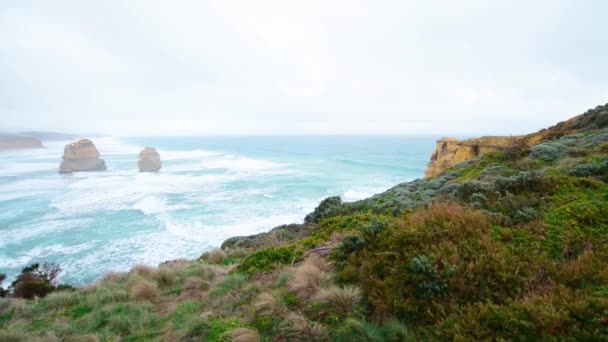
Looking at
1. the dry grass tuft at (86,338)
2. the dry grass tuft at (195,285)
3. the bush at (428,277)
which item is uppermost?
the bush at (428,277)

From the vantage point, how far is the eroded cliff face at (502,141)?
1336cm

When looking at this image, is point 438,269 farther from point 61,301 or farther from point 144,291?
point 61,301

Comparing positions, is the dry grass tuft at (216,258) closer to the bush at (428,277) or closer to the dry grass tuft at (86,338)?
the dry grass tuft at (86,338)

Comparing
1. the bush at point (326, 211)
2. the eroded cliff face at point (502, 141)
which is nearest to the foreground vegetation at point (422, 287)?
the bush at point (326, 211)

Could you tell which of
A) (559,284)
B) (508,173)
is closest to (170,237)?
(508,173)

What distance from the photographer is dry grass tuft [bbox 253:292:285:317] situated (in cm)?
371

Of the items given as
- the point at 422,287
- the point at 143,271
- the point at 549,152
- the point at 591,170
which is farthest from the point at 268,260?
the point at 549,152

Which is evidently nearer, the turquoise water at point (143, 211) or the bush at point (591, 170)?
the bush at point (591, 170)

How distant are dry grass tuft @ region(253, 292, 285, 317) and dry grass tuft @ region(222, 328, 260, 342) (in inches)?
15.5

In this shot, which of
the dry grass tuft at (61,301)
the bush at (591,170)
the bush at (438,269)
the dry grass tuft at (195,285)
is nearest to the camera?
the bush at (438,269)

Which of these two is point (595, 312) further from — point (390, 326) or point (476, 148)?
point (476, 148)

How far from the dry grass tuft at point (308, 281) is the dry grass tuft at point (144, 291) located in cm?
393

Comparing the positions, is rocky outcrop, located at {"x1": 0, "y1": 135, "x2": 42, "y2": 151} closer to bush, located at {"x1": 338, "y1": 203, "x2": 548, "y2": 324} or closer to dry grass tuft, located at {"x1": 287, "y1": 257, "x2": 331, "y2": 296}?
dry grass tuft, located at {"x1": 287, "y1": 257, "x2": 331, "y2": 296}

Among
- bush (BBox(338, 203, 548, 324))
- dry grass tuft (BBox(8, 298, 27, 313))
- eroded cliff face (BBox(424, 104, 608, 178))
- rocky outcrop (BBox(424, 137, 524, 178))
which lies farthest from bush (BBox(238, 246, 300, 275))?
rocky outcrop (BBox(424, 137, 524, 178))
